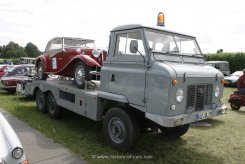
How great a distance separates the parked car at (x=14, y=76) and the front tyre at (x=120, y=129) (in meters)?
8.59

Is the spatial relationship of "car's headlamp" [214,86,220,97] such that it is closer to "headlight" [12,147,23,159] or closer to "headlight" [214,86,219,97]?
"headlight" [214,86,219,97]

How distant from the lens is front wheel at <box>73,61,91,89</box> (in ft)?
23.1

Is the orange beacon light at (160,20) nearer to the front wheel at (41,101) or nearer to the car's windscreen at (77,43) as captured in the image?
the car's windscreen at (77,43)

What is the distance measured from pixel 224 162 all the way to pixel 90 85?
365 centimetres

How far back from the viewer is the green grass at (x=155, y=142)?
17.3ft

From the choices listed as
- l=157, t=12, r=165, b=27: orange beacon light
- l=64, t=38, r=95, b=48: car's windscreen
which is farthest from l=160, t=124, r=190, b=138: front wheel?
l=64, t=38, r=95, b=48: car's windscreen

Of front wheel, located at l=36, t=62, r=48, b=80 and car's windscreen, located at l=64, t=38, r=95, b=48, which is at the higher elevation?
car's windscreen, located at l=64, t=38, r=95, b=48

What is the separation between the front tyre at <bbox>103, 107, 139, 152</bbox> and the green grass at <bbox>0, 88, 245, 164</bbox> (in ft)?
0.61

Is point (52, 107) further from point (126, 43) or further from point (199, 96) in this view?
point (199, 96)

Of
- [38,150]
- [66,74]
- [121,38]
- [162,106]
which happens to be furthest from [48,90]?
[162,106]

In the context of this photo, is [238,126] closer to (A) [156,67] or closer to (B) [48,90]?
(A) [156,67]

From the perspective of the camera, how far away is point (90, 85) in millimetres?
6969

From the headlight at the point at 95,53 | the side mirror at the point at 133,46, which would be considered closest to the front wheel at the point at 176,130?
the side mirror at the point at 133,46

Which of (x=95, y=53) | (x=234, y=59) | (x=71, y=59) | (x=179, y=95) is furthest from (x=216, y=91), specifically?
(x=234, y=59)
